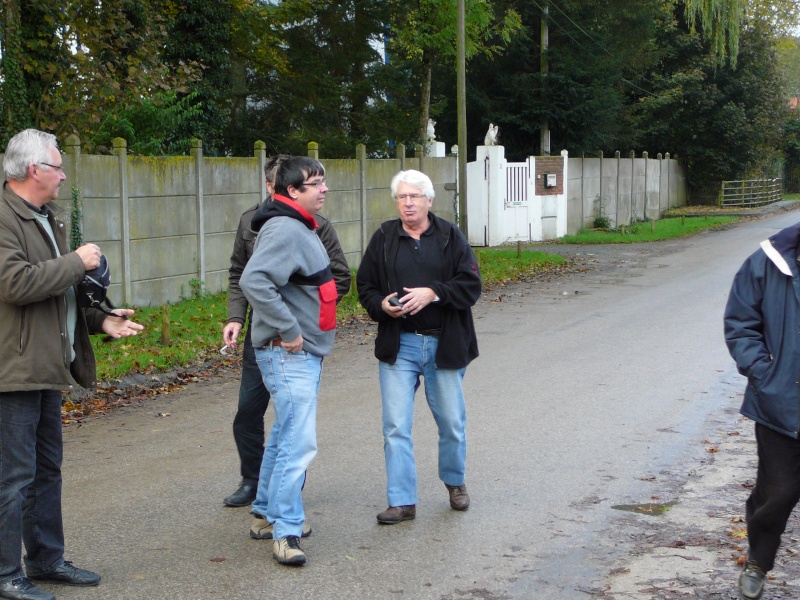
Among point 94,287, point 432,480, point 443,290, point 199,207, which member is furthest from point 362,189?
point 94,287

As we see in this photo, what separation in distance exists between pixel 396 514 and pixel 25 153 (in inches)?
107

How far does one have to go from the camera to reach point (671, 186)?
4391cm

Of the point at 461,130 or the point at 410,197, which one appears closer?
the point at 410,197

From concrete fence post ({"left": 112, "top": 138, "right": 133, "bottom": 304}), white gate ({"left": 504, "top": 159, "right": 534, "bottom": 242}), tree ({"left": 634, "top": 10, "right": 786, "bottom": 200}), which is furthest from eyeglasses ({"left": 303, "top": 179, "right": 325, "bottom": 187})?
tree ({"left": 634, "top": 10, "right": 786, "bottom": 200})

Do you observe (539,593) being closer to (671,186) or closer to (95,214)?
(95,214)

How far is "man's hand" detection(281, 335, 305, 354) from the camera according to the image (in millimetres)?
4801

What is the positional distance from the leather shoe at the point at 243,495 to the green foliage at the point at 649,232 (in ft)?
73.2

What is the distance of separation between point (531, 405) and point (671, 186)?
1482 inches

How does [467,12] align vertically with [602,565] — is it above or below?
above

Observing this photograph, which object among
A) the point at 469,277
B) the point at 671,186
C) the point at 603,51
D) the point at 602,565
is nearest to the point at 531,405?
the point at 469,277

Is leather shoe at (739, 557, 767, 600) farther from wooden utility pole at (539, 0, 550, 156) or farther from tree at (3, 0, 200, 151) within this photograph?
wooden utility pole at (539, 0, 550, 156)

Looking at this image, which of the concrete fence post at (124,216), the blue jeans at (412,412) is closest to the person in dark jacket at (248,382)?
the blue jeans at (412,412)

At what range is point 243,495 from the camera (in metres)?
5.82

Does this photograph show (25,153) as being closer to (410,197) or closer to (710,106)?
(410,197)
